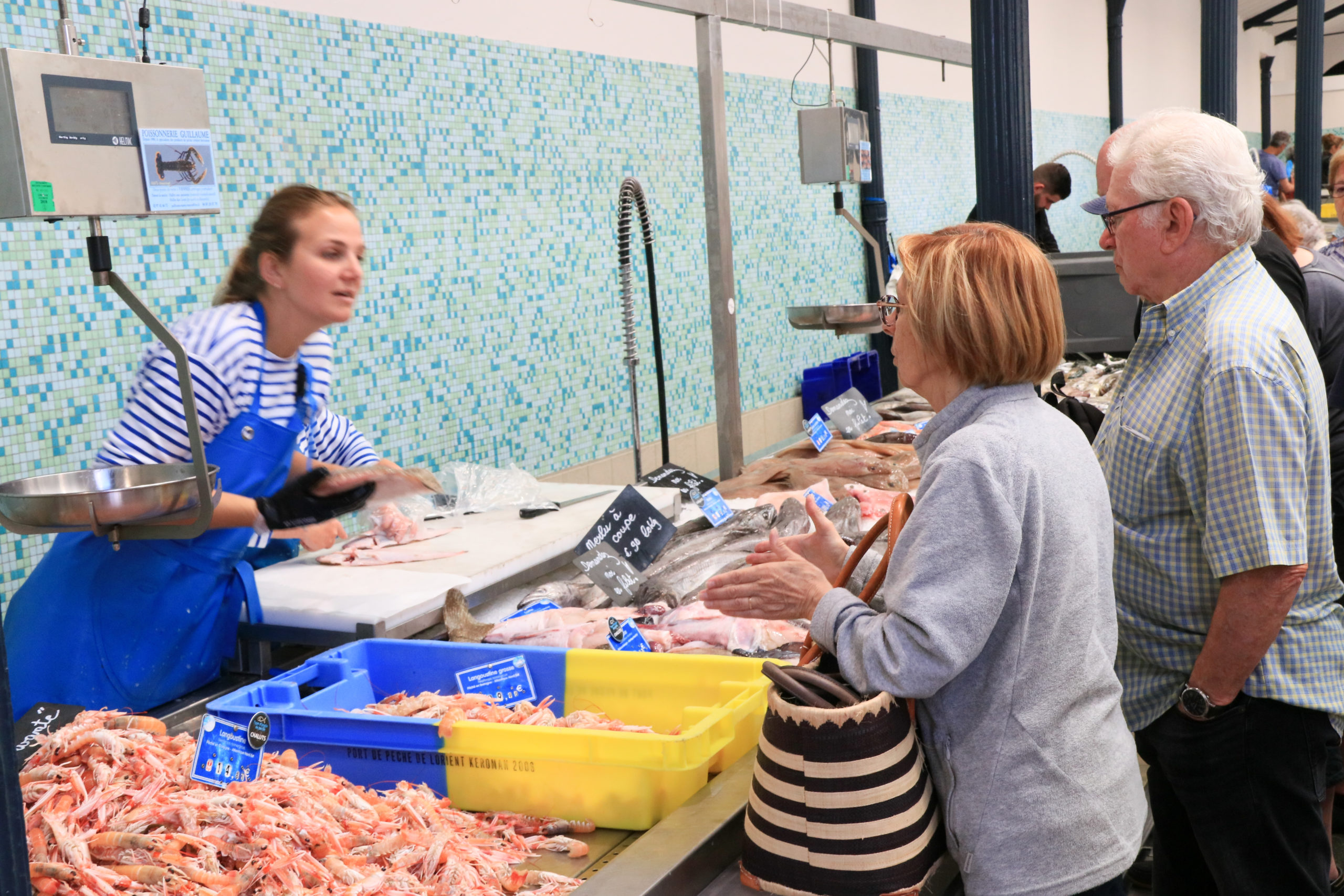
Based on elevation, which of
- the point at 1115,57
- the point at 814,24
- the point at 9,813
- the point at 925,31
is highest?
the point at 1115,57

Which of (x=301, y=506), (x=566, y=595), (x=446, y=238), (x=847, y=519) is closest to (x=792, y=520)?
(x=847, y=519)

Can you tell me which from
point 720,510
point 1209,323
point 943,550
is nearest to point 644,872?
point 943,550

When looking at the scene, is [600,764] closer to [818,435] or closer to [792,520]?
[792,520]

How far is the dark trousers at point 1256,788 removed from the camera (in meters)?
2.15

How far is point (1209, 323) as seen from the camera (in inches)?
83.1

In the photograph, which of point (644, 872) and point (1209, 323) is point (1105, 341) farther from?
point (644, 872)

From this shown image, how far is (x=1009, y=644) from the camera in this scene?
165 cm

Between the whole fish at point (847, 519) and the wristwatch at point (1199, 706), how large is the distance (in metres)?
1.49

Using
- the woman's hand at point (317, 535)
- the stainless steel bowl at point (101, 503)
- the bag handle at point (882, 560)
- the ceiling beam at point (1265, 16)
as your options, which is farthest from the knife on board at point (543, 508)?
the ceiling beam at point (1265, 16)

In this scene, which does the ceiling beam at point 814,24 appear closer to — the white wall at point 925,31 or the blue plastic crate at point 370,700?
the white wall at point 925,31

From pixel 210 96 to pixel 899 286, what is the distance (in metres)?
3.71

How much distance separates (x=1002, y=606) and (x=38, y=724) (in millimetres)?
1610

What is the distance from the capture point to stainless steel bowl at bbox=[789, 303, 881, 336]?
16.9 ft

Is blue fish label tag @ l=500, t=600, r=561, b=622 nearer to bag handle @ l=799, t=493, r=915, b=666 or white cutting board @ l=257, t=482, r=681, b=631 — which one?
white cutting board @ l=257, t=482, r=681, b=631
